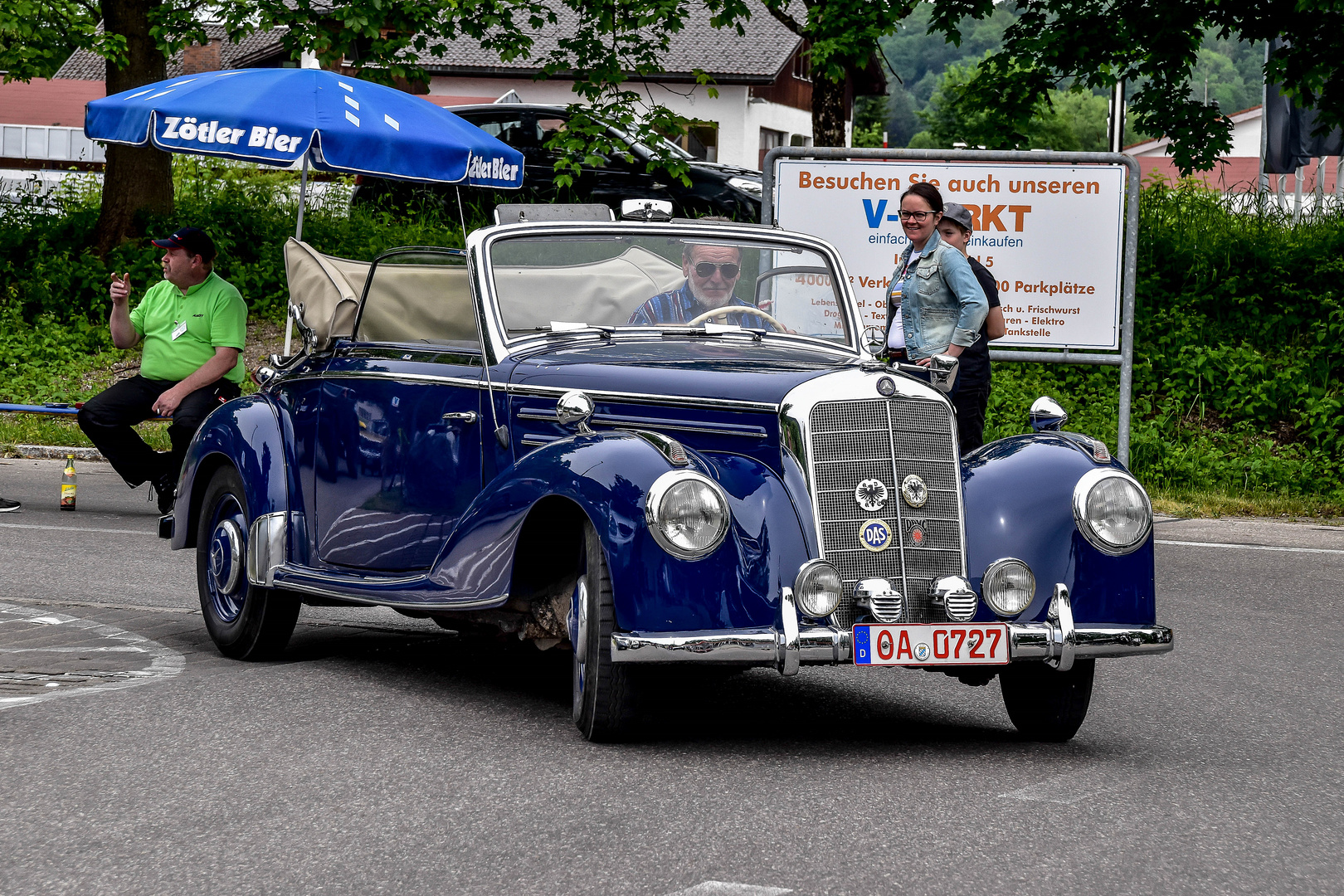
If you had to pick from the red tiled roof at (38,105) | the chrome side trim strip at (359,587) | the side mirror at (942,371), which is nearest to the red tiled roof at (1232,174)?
the side mirror at (942,371)

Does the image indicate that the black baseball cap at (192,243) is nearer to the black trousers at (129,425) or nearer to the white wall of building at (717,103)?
the black trousers at (129,425)

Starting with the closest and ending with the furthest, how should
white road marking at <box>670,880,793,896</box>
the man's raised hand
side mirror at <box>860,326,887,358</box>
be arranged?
white road marking at <box>670,880,793,896</box> < side mirror at <box>860,326,887,358</box> < the man's raised hand

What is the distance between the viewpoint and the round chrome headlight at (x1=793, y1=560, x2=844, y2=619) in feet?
17.7

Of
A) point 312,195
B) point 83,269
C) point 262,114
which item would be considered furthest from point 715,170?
point 262,114

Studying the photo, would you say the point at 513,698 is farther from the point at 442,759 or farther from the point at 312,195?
the point at 312,195

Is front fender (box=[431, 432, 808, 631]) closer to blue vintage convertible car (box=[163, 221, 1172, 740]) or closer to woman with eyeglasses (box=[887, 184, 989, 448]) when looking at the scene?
blue vintage convertible car (box=[163, 221, 1172, 740])

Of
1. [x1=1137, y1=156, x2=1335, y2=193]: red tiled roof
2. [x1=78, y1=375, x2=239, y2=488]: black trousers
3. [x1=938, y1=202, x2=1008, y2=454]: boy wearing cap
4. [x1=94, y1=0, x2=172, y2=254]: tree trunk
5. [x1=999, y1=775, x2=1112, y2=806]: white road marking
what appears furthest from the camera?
[x1=94, y1=0, x2=172, y2=254]: tree trunk

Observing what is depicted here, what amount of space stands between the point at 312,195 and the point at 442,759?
18.5 metres

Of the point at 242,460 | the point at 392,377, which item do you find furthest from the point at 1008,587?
the point at 242,460

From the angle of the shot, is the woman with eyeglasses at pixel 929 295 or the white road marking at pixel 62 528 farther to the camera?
the white road marking at pixel 62 528

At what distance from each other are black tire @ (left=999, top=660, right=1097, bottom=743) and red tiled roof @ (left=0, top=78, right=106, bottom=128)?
53588mm

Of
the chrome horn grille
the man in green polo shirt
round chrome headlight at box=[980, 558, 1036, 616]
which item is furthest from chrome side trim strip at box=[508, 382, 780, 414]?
the man in green polo shirt

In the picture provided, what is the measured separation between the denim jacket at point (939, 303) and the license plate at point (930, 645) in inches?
130

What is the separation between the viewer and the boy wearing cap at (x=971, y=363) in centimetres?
930
